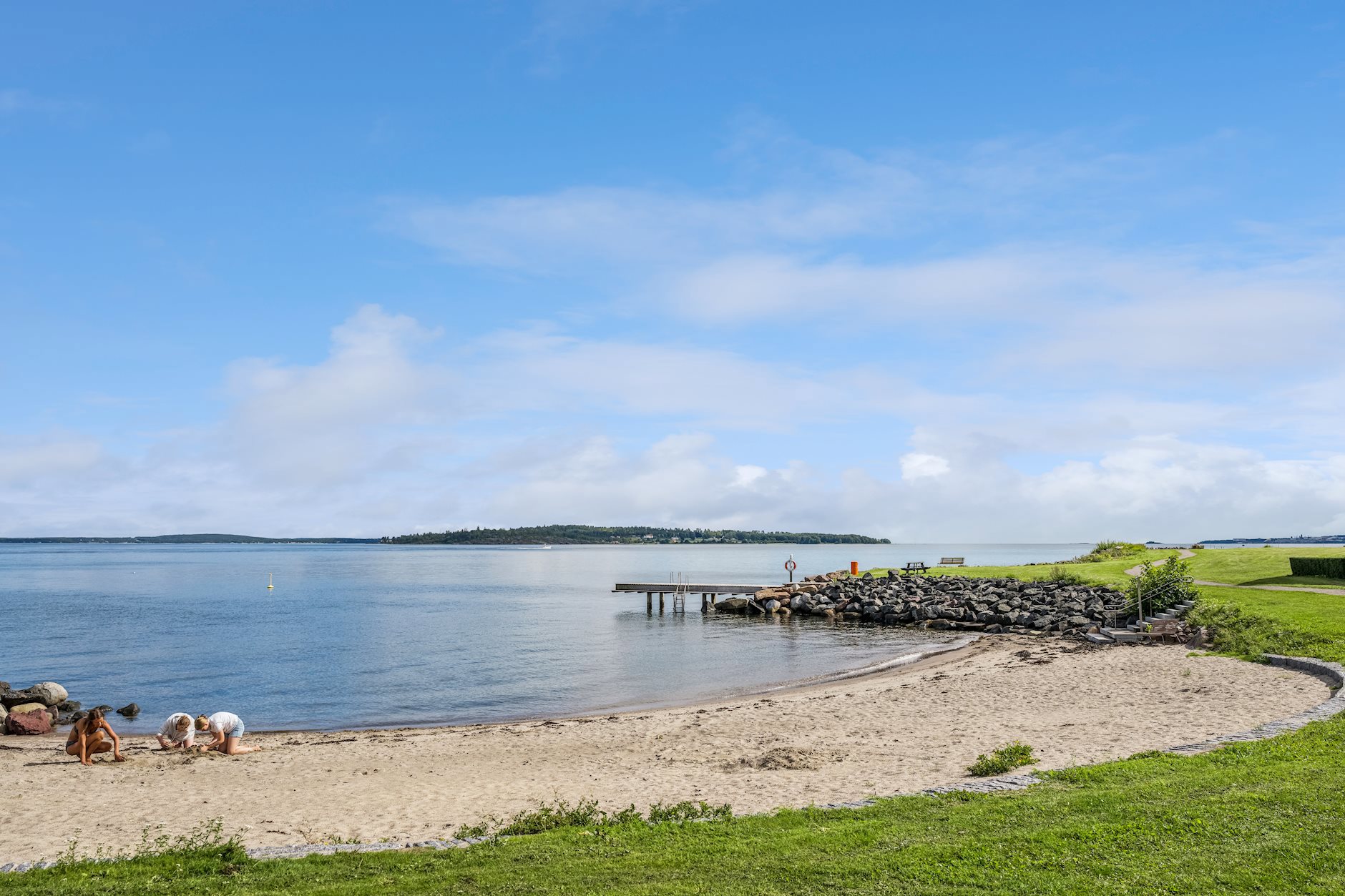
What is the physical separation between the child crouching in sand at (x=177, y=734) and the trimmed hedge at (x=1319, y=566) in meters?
42.3

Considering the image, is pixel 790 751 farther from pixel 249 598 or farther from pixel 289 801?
pixel 249 598

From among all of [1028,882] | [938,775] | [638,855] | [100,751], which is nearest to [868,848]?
[1028,882]

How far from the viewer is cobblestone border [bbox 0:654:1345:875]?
29.5ft

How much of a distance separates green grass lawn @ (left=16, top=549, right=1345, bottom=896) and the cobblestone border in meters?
0.28

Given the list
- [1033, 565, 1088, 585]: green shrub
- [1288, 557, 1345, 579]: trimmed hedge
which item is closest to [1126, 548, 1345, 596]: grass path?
[1288, 557, 1345, 579]: trimmed hedge

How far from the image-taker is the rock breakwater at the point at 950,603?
36875mm

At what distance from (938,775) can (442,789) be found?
7.63 metres

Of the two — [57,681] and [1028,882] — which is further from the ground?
[1028,882]

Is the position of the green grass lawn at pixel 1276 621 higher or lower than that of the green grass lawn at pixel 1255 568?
lower

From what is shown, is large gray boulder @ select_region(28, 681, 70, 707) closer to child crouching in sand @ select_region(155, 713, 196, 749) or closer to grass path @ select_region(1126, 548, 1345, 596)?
child crouching in sand @ select_region(155, 713, 196, 749)

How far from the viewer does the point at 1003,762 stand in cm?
1215

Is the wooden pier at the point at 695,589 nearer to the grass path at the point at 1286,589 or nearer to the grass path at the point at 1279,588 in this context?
the grass path at the point at 1279,588

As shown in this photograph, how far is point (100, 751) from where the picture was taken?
17500 millimetres

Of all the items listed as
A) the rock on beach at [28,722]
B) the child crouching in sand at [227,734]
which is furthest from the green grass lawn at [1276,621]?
the rock on beach at [28,722]
